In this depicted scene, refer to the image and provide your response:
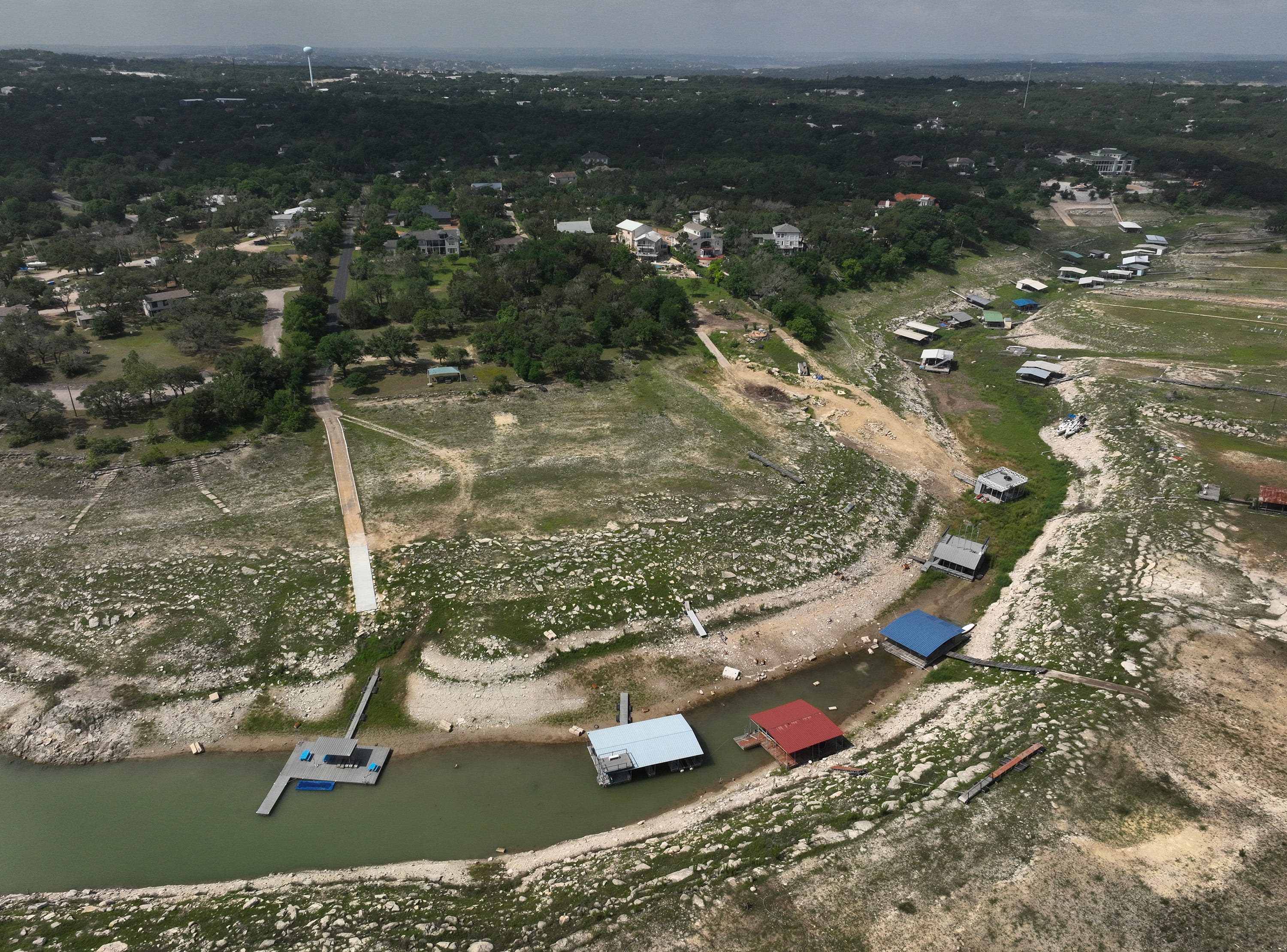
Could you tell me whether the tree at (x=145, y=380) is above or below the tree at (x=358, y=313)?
below

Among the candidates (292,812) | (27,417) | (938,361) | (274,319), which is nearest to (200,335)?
(274,319)

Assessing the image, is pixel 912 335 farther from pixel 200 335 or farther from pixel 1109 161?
pixel 1109 161

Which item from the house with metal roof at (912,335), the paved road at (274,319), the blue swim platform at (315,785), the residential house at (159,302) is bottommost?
the blue swim platform at (315,785)

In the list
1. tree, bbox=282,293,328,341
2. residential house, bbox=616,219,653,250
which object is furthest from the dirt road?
tree, bbox=282,293,328,341

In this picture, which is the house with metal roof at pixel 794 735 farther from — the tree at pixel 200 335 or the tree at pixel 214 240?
the tree at pixel 214 240

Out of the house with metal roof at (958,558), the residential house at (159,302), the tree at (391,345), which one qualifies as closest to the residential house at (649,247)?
the tree at (391,345)

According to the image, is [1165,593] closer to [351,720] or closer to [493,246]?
[351,720]
